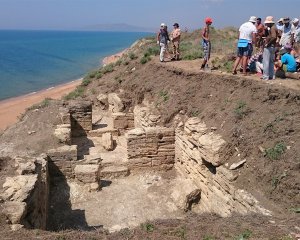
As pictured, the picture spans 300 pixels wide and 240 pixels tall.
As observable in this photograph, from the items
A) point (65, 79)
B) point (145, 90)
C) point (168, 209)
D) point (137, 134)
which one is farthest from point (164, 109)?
point (65, 79)

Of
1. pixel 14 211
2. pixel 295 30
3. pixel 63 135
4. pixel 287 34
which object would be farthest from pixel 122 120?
pixel 14 211

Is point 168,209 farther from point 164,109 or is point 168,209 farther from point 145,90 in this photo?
point 145,90

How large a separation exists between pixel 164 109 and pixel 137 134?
2243mm

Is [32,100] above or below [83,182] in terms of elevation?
below

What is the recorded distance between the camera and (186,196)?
8984 mm

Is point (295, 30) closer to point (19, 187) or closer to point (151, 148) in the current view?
point (151, 148)

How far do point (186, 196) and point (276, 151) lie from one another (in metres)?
2.67

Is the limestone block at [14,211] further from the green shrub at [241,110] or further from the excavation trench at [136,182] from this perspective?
the green shrub at [241,110]

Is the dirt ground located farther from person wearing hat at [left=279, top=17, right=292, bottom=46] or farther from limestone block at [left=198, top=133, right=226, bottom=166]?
person wearing hat at [left=279, top=17, right=292, bottom=46]

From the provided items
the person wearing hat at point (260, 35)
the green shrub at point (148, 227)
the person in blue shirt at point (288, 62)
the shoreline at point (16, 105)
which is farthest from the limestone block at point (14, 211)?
the shoreline at point (16, 105)

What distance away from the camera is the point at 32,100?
30578 millimetres

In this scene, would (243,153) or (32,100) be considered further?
(32,100)

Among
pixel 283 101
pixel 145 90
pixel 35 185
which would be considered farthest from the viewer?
pixel 145 90

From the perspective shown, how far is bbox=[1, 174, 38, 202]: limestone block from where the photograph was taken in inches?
263
